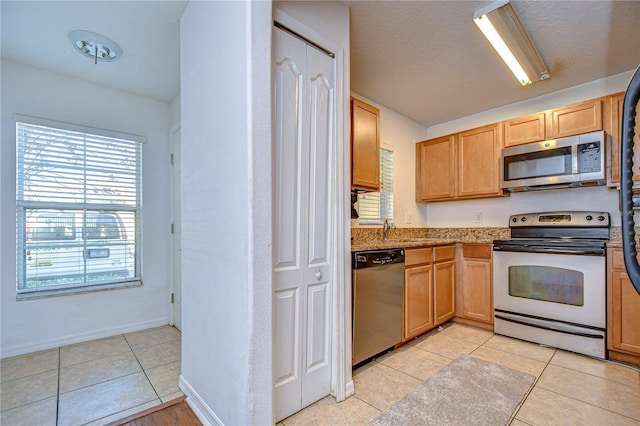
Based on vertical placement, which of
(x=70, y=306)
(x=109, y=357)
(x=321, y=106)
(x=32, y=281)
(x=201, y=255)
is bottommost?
(x=109, y=357)

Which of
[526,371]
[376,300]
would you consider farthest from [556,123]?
[376,300]

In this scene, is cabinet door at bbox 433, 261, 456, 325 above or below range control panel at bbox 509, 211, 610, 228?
below

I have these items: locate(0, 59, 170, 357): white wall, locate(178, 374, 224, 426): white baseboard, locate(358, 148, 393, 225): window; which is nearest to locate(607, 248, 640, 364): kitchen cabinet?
locate(358, 148, 393, 225): window

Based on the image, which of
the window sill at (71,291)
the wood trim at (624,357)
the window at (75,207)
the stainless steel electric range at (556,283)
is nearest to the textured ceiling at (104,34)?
the window at (75,207)

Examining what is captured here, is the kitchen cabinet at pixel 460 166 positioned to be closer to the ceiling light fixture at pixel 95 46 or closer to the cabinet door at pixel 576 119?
the cabinet door at pixel 576 119

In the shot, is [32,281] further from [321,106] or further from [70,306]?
[321,106]

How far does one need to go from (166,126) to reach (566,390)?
4331mm

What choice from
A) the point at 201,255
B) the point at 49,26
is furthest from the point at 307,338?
the point at 49,26

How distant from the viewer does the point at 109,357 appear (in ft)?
8.23

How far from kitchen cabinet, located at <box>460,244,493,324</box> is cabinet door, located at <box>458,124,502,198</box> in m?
0.72

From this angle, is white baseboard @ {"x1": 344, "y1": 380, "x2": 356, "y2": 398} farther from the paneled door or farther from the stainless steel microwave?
the stainless steel microwave

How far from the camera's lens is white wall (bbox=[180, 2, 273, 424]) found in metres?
1.42

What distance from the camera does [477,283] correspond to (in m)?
3.22

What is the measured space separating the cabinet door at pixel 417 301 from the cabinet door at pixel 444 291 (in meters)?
0.10
